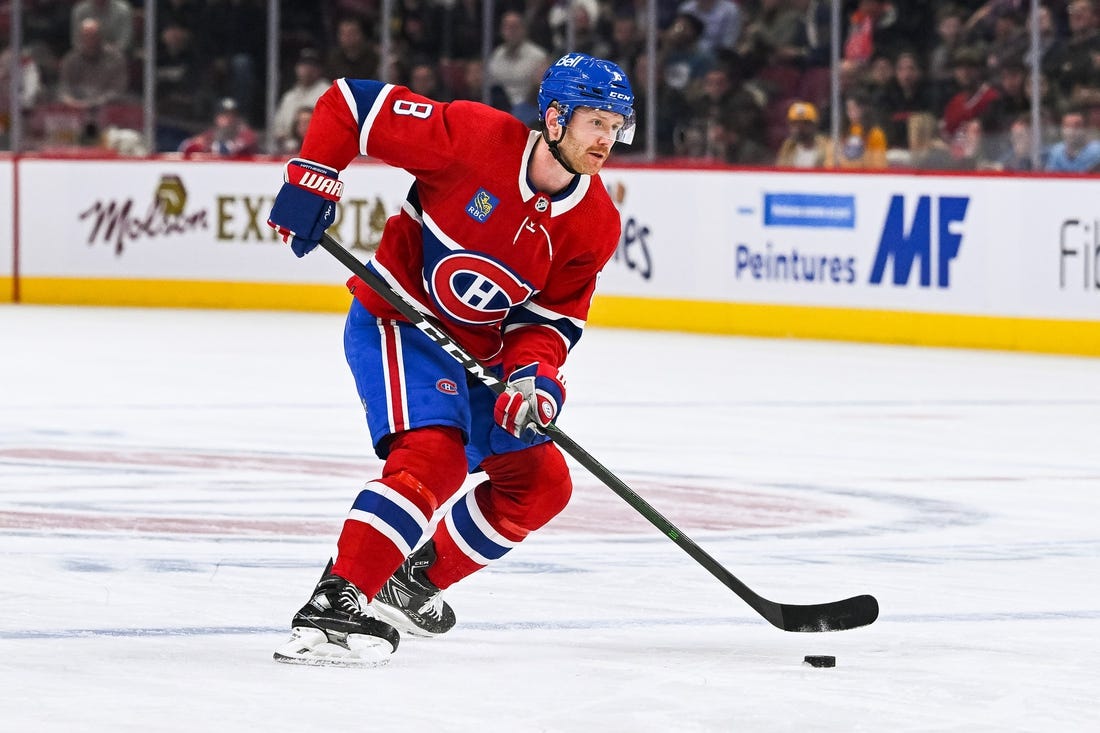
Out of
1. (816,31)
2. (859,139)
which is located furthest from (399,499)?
(816,31)

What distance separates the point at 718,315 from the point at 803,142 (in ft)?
3.23

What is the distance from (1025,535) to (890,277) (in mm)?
5407

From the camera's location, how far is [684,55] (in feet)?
39.0

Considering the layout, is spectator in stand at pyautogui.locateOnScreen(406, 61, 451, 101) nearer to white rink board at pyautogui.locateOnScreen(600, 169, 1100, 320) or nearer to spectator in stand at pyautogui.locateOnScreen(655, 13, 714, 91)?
spectator in stand at pyautogui.locateOnScreen(655, 13, 714, 91)

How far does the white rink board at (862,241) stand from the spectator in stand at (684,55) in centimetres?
73

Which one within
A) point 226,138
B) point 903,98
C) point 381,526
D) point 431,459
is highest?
point 903,98

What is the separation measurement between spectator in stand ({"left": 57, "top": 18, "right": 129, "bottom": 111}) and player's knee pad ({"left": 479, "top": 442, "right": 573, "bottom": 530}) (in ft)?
31.6

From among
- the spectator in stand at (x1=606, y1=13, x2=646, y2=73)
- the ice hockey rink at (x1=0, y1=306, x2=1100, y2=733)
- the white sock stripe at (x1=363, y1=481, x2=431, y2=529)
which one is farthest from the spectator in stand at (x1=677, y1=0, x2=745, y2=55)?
the white sock stripe at (x1=363, y1=481, x2=431, y2=529)

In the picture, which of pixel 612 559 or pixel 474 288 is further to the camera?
pixel 612 559

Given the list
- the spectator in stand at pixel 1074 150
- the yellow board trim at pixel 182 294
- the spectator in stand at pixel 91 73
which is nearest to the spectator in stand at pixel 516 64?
the yellow board trim at pixel 182 294

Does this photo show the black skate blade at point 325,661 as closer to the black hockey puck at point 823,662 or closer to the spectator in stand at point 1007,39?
the black hockey puck at point 823,662

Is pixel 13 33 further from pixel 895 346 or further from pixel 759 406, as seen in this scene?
pixel 759 406

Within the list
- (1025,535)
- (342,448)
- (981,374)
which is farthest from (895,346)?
(1025,535)

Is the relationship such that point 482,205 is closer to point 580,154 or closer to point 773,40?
point 580,154
